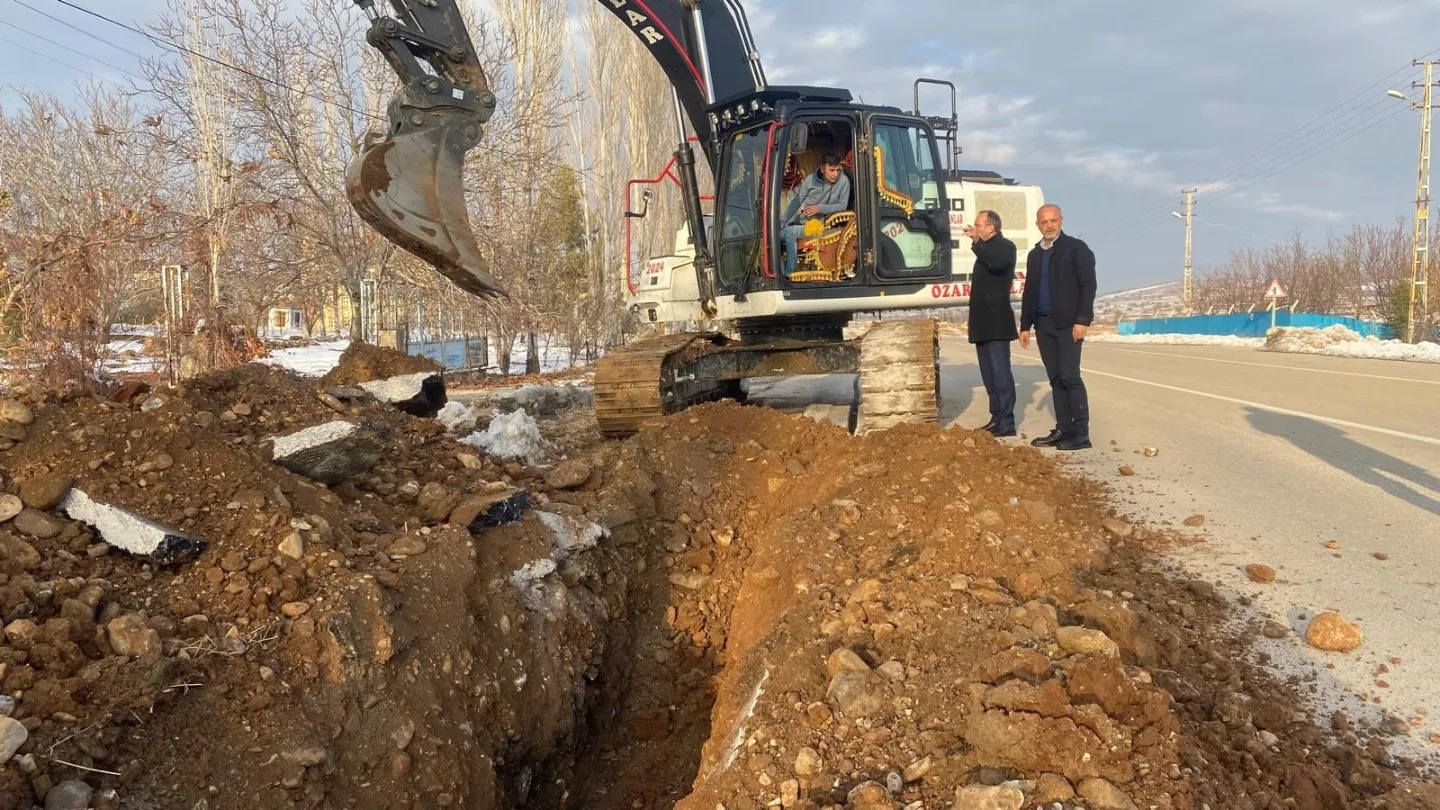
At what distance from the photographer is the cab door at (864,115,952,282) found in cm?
681

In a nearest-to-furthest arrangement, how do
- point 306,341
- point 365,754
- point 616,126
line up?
point 365,754
point 616,126
point 306,341

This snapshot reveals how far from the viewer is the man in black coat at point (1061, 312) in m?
6.20

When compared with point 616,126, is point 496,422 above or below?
below

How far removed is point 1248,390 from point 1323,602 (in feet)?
26.4

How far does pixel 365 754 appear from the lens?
2.81 meters

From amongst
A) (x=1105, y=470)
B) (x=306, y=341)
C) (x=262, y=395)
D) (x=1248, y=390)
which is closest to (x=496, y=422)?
(x=262, y=395)

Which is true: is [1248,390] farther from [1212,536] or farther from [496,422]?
[496,422]

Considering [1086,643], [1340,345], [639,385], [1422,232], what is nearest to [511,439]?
[639,385]

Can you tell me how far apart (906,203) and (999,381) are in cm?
164

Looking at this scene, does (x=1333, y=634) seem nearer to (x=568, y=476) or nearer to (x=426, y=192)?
(x=568, y=476)

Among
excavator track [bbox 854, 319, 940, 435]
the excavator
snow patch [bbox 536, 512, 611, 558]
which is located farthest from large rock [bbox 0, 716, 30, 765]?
excavator track [bbox 854, 319, 940, 435]

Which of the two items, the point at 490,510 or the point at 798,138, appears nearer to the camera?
the point at 490,510

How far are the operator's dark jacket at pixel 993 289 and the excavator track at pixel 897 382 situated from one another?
27.4 inches

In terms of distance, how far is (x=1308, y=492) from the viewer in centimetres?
472
